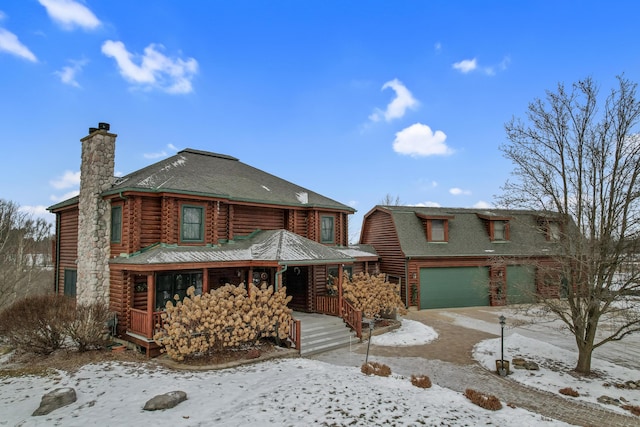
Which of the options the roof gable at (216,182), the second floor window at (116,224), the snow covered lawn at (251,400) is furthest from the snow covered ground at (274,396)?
the roof gable at (216,182)

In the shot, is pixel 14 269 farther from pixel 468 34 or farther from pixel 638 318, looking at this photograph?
pixel 638 318

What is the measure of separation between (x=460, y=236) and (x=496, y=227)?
112 inches

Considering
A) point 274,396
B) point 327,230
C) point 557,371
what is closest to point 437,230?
point 327,230

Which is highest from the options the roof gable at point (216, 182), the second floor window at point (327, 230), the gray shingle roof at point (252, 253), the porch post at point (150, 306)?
the roof gable at point (216, 182)

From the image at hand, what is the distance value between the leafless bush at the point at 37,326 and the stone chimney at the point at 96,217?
65.9 inches

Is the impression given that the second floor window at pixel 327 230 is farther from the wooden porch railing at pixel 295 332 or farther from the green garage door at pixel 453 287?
the wooden porch railing at pixel 295 332

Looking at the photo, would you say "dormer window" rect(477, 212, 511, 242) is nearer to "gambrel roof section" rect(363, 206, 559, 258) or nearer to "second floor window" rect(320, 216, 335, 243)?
"gambrel roof section" rect(363, 206, 559, 258)

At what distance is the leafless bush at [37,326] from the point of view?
10.9 m

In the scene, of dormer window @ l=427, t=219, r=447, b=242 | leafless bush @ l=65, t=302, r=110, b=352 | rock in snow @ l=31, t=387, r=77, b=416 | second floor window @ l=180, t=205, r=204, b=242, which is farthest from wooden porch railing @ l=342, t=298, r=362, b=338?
dormer window @ l=427, t=219, r=447, b=242

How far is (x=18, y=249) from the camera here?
27.4m

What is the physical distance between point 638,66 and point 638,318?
6.93m

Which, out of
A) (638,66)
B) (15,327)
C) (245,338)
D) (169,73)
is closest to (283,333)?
(245,338)

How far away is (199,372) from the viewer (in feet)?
31.2

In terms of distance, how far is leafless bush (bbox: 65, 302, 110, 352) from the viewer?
1120 centimetres
